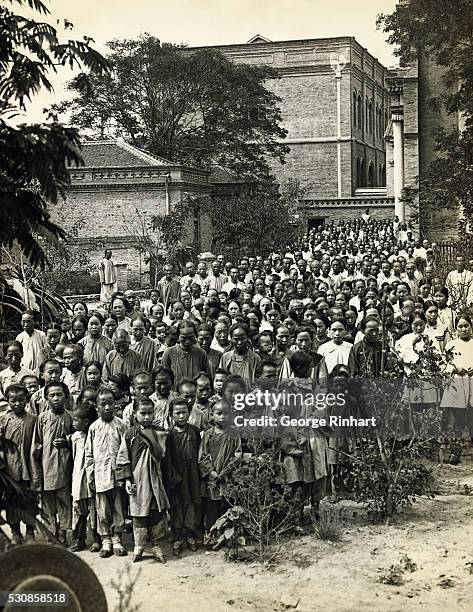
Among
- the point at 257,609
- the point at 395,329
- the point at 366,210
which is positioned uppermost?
the point at 366,210

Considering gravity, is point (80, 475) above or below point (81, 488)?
above

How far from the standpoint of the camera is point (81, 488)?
24.6 feet

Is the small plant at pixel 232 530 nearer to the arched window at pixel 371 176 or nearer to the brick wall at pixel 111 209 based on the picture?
the brick wall at pixel 111 209

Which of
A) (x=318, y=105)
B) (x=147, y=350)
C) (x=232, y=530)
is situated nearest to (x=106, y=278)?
(x=147, y=350)

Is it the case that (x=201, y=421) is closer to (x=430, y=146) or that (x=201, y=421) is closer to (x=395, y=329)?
(x=395, y=329)

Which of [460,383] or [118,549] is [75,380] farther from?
[460,383]

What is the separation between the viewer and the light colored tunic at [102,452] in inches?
291

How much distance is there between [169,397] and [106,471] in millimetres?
1061

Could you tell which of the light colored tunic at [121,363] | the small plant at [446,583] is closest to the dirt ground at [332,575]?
the small plant at [446,583]

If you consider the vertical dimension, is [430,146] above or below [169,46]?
below

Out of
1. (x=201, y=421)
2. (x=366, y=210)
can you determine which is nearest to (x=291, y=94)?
(x=366, y=210)

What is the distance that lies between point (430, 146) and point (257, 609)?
25344 millimetres

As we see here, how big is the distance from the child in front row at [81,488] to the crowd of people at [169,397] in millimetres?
11

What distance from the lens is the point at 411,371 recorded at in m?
8.78
